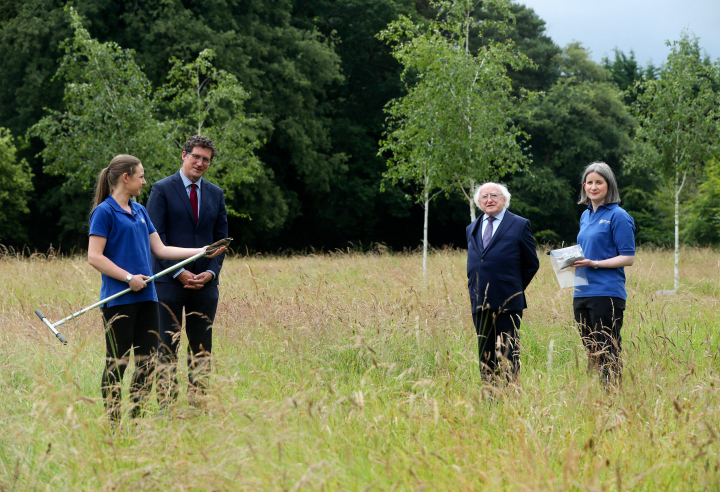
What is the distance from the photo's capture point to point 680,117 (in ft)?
38.6

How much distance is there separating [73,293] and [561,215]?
86.7 feet

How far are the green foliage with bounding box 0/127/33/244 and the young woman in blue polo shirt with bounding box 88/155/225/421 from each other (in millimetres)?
18809

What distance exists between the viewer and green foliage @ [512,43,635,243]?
93.7ft

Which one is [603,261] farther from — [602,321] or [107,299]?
[107,299]

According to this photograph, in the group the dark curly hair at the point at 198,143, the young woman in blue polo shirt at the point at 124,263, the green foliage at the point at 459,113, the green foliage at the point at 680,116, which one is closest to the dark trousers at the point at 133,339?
the young woman in blue polo shirt at the point at 124,263

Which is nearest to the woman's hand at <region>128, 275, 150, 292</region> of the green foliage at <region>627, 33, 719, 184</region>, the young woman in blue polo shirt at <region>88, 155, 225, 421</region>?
the young woman in blue polo shirt at <region>88, 155, 225, 421</region>

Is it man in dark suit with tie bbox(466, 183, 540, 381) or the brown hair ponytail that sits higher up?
the brown hair ponytail

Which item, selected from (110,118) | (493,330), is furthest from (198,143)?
(110,118)

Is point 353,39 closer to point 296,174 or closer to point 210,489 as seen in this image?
point 296,174

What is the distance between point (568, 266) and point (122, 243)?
2.93m

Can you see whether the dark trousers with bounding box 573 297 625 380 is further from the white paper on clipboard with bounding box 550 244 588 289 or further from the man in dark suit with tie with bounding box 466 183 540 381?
the man in dark suit with tie with bounding box 466 183 540 381

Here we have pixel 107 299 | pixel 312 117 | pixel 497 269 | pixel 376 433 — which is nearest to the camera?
pixel 376 433

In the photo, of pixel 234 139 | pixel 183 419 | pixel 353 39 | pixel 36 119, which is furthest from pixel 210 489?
pixel 353 39

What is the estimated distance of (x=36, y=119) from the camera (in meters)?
21.6
